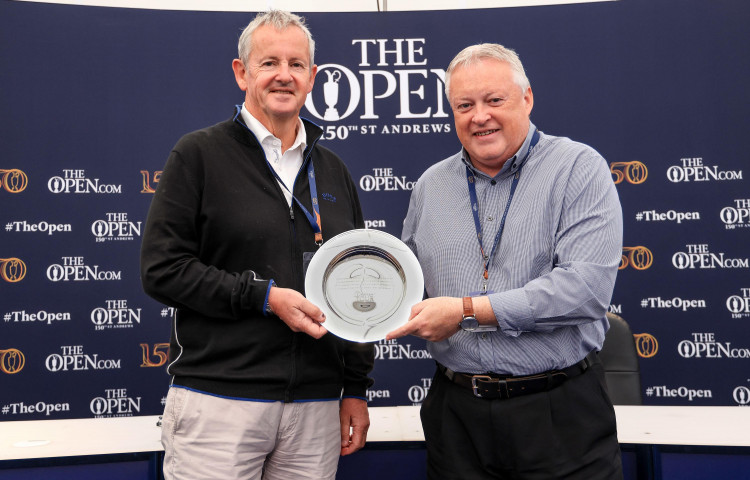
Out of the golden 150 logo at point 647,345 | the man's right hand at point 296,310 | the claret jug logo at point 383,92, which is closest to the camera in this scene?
the man's right hand at point 296,310

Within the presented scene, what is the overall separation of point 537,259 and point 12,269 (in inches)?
121

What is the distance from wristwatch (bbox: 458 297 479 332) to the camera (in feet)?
4.61

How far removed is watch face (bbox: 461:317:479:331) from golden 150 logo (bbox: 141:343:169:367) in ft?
8.31

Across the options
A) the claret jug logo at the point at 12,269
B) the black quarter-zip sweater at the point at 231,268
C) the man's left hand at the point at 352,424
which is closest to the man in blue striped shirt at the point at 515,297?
the man's left hand at the point at 352,424

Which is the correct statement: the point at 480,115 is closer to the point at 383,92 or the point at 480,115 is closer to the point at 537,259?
the point at 537,259

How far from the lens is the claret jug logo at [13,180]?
3.34 meters

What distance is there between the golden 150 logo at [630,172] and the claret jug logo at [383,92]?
1007 mm

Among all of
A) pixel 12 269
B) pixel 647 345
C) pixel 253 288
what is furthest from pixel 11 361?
pixel 647 345

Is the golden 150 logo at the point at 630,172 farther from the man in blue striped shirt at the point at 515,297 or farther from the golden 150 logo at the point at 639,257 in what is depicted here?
the man in blue striped shirt at the point at 515,297

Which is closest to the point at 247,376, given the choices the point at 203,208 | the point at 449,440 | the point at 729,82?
the point at 203,208

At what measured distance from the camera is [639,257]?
348cm

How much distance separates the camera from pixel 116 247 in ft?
11.3

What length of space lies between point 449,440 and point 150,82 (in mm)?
2897

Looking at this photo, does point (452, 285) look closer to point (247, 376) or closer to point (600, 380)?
point (600, 380)
